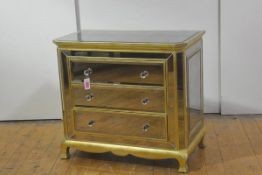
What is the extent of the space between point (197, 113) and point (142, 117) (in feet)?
1.27

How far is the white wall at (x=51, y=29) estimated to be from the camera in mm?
3596

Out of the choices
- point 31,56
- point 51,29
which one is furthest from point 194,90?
point 31,56

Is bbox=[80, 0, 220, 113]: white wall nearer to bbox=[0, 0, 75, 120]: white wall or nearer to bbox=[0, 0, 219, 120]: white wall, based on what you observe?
bbox=[0, 0, 219, 120]: white wall

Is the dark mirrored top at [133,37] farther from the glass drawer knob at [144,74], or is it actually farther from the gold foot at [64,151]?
the gold foot at [64,151]

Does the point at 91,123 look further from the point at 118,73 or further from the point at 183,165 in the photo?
the point at 183,165

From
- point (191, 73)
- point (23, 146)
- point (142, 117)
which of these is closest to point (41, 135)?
point (23, 146)

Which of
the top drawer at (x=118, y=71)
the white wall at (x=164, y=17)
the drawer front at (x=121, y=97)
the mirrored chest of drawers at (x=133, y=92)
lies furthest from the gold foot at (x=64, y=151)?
the white wall at (x=164, y=17)

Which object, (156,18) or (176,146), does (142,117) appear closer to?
(176,146)

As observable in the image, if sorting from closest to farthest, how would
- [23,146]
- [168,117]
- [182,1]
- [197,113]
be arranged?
[168,117]
[197,113]
[23,146]
[182,1]

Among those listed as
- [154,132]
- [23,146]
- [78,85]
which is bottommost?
[23,146]

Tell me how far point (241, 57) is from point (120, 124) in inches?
47.6

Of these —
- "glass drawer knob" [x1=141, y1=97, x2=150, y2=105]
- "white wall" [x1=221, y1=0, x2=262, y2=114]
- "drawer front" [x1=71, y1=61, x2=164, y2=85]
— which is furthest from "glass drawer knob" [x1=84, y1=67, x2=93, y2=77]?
"white wall" [x1=221, y1=0, x2=262, y2=114]

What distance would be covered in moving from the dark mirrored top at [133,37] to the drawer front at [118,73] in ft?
0.46

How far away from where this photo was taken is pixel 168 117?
276cm
